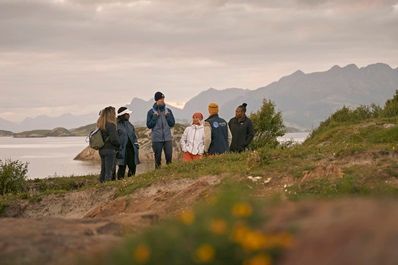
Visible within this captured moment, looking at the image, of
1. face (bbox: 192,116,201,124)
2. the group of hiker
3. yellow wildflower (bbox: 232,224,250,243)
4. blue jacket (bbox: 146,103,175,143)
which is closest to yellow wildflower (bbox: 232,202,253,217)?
yellow wildflower (bbox: 232,224,250,243)

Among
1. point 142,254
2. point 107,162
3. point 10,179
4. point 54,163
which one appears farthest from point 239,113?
point 54,163

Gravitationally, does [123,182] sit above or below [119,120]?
below

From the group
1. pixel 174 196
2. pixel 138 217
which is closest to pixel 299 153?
pixel 174 196

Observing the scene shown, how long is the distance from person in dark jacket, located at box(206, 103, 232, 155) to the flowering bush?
14.9 m

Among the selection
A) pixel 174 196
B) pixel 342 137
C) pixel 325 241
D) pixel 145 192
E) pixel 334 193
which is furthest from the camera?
pixel 342 137

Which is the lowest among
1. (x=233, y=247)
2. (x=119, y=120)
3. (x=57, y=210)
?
(x=57, y=210)

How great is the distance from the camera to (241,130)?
20875 millimetres

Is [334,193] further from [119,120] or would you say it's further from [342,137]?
[342,137]

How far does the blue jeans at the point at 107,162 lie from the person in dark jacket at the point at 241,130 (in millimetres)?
4256

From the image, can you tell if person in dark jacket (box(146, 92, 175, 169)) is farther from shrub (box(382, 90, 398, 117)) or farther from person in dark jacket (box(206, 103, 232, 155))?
shrub (box(382, 90, 398, 117))

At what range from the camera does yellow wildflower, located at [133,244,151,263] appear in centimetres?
433

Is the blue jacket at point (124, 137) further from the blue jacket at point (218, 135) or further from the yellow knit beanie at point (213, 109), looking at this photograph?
the yellow knit beanie at point (213, 109)

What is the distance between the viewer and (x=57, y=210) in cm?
1720

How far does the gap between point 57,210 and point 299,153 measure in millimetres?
6794
